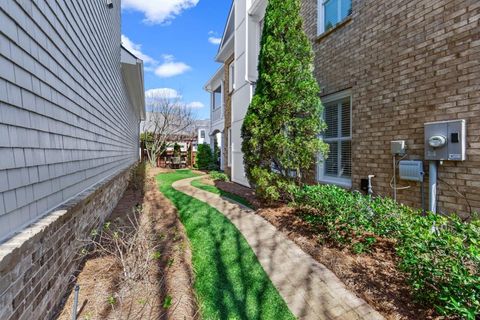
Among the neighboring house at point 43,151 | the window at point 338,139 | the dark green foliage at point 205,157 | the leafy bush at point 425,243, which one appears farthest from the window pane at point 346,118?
the dark green foliage at point 205,157

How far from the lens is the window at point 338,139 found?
571 cm

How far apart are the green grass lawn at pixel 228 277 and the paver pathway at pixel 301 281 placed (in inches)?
5.1

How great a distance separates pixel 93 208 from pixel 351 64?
5.30m

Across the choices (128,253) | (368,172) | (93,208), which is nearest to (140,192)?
(93,208)

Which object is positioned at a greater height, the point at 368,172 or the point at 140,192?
the point at 368,172

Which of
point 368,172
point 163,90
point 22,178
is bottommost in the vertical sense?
point 368,172

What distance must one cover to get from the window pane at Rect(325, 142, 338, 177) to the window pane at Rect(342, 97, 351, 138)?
0.35m

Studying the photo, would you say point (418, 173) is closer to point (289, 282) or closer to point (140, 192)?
point (289, 282)

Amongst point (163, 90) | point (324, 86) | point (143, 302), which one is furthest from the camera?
point (163, 90)

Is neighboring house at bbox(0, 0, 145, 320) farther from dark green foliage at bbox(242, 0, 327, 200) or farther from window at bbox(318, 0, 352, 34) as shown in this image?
window at bbox(318, 0, 352, 34)

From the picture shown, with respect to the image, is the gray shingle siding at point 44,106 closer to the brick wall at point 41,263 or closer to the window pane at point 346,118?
the brick wall at point 41,263

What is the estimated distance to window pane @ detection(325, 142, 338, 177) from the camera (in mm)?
6090

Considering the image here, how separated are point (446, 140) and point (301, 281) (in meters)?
2.61

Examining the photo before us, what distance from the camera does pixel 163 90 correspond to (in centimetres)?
2802
